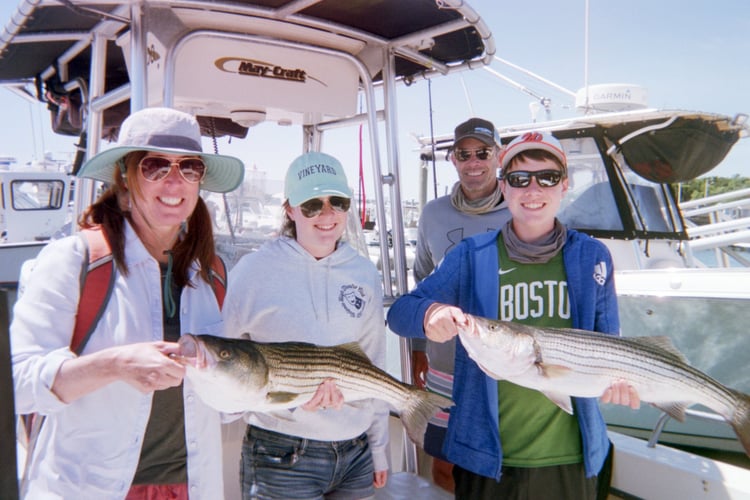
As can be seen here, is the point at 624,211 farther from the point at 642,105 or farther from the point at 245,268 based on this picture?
the point at 245,268

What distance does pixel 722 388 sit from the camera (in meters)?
2.47

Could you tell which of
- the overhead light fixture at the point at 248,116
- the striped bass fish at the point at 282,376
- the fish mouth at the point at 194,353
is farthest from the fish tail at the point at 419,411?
the overhead light fixture at the point at 248,116

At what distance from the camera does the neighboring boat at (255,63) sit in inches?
127

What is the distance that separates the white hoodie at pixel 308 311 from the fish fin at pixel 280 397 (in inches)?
9.8

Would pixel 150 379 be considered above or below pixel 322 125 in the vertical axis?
below

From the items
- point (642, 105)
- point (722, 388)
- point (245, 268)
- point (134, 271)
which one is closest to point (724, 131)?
point (642, 105)

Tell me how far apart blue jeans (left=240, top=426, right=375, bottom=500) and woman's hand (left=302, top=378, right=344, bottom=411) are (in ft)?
0.81

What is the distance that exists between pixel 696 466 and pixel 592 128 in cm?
461

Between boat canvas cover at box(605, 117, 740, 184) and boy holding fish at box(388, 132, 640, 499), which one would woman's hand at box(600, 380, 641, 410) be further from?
boat canvas cover at box(605, 117, 740, 184)

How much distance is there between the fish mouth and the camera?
5.80ft

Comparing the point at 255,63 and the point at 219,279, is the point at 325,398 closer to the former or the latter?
the point at 219,279

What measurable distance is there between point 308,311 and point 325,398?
1.32 feet

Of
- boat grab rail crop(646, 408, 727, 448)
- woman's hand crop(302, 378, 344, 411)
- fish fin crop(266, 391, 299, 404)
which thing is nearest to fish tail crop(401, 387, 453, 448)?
woman's hand crop(302, 378, 344, 411)

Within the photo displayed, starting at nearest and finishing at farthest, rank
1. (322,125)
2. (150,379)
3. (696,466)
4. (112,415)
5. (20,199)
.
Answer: (150,379) → (112,415) → (696,466) → (322,125) → (20,199)
